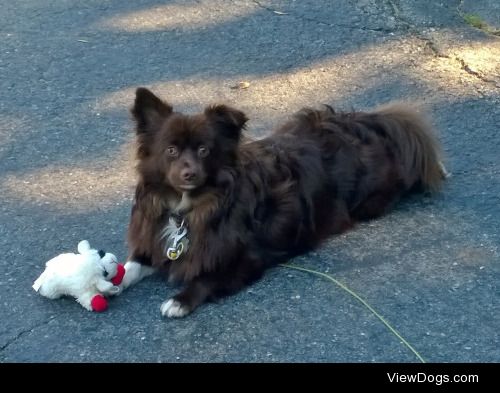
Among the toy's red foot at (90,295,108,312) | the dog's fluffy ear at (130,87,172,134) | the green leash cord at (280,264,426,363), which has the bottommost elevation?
the toy's red foot at (90,295,108,312)

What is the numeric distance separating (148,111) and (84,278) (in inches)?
36.0

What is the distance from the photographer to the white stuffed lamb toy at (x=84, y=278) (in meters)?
4.74

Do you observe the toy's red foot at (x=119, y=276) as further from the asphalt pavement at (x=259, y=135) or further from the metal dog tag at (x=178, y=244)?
the metal dog tag at (x=178, y=244)

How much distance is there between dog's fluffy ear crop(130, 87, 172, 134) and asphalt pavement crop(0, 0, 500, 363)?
80cm

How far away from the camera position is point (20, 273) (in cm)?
513

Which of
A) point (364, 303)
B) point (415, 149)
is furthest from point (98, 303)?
point (415, 149)

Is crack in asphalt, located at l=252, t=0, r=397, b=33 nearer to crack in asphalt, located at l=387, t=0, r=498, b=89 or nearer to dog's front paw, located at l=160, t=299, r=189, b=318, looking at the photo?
crack in asphalt, located at l=387, t=0, r=498, b=89

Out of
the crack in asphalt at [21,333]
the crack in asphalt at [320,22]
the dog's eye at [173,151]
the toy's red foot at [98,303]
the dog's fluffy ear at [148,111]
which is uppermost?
the dog's fluffy ear at [148,111]

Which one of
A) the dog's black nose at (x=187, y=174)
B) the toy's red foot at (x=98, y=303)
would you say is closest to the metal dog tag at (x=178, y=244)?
the dog's black nose at (x=187, y=174)

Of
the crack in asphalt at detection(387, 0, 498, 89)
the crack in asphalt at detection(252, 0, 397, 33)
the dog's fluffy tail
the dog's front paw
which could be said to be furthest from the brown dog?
the crack in asphalt at detection(252, 0, 397, 33)

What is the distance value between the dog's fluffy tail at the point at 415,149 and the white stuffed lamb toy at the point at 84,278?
1.95m

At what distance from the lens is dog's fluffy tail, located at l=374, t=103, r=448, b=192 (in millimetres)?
5809

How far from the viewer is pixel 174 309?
185 inches

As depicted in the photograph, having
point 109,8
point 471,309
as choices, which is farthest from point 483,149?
point 109,8
